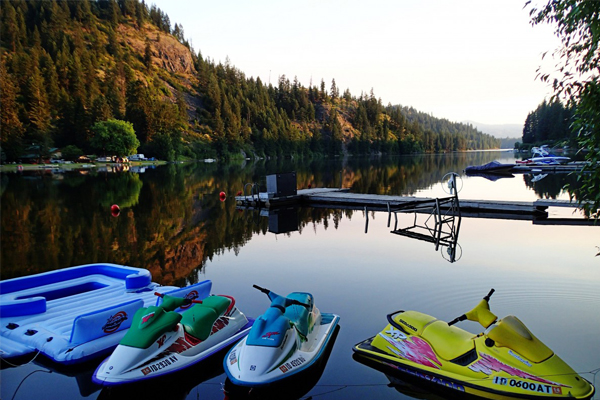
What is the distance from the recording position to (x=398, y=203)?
86.1 feet

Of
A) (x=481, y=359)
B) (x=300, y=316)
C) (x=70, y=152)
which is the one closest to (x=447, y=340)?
(x=481, y=359)

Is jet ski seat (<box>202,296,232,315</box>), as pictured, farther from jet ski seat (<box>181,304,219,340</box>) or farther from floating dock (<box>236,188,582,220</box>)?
floating dock (<box>236,188,582,220</box>)

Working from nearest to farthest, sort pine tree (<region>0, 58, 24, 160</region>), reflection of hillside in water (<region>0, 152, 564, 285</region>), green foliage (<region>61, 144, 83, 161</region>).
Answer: reflection of hillside in water (<region>0, 152, 564, 285</region>) < pine tree (<region>0, 58, 24, 160</region>) < green foliage (<region>61, 144, 83, 161</region>)

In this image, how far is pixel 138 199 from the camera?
34.2m

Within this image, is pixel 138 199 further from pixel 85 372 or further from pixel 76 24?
pixel 76 24

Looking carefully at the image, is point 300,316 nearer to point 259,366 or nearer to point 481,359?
point 259,366

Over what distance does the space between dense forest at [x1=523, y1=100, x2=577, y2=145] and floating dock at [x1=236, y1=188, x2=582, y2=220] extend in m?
98.2

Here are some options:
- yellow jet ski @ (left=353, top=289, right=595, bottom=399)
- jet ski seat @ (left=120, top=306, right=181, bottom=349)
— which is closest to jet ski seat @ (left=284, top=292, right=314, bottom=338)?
yellow jet ski @ (left=353, top=289, right=595, bottom=399)

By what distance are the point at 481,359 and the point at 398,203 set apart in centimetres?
1971

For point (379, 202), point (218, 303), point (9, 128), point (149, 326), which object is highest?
point (9, 128)

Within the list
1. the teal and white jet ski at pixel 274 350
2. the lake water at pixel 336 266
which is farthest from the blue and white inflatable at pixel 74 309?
the teal and white jet ski at pixel 274 350

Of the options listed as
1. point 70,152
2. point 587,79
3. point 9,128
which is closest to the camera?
point 587,79

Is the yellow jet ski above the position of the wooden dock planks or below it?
below

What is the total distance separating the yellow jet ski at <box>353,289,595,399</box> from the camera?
6395 millimetres
